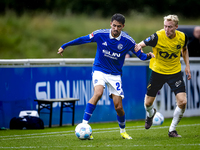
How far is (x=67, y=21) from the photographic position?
89.5 feet

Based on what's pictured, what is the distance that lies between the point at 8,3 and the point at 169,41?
75.5ft

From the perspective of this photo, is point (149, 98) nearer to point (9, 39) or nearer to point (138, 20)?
point (9, 39)

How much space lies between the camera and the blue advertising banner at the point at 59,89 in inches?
423

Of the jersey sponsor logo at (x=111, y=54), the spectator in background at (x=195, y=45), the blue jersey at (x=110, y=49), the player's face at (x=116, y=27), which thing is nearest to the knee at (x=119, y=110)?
the blue jersey at (x=110, y=49)

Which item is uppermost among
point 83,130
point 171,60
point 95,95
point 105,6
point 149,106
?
point 105,6

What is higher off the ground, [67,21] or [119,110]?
[67,21]

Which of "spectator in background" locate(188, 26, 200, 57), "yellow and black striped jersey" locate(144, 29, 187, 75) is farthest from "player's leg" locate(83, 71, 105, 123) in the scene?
"spectator in background" locate(188, 26, 200, 57)

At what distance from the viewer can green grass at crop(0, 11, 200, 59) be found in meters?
23.4

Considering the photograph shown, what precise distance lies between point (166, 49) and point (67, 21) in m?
19.8

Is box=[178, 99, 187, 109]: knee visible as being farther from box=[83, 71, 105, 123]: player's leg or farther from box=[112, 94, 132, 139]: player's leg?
box=[83, 71, 105, 123]: player's leg

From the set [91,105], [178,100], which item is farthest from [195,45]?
[91,105]

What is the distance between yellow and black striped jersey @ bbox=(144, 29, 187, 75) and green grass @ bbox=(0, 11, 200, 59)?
15245mm

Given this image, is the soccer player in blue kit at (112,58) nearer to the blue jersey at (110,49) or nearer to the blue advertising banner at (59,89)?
the blue jersey at (110,49)

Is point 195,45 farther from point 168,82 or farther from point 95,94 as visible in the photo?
point 95,94
